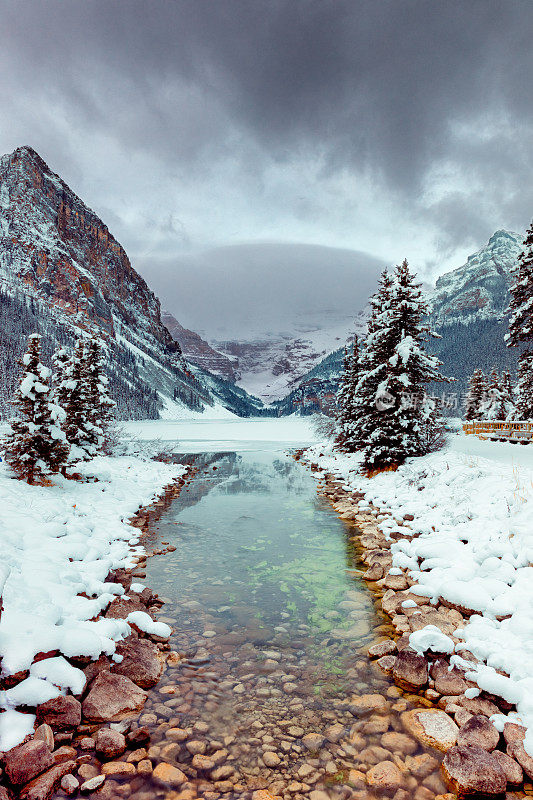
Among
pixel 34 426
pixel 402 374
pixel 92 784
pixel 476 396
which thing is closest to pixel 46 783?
pixel 92 784

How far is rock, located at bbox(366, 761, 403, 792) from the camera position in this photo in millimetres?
3939

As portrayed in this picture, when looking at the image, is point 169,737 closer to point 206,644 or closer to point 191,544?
point 206,644

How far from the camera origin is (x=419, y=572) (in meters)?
8.45

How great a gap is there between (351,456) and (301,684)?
23.9 meters

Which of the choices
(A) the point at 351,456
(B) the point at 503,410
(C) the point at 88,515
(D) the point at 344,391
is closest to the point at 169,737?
(C) the point at 88,515

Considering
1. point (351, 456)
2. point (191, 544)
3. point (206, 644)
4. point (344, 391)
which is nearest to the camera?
point (206, 644)

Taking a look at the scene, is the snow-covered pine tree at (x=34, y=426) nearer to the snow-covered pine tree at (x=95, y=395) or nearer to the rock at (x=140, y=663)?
the snow-covered pine tree at (x=95, y=395)

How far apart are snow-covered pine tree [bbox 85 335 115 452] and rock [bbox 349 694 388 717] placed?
17.8 m

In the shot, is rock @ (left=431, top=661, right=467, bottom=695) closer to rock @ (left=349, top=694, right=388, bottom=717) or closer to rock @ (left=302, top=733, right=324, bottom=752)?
rock @ (left=349, top=694, right=388, bottom=717)

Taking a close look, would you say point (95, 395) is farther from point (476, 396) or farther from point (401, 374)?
point (476, 396)

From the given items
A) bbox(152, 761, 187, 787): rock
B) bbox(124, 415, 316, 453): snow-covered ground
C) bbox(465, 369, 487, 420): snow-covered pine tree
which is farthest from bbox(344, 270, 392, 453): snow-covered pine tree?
bbox(465, 369, 487, 420): snow-covered pine tree

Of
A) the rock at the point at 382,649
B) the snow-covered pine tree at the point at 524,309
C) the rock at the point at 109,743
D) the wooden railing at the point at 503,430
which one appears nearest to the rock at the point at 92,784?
the rock at the point at 109,743

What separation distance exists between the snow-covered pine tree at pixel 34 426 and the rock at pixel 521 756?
1373cm

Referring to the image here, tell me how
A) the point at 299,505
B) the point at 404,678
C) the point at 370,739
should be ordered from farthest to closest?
1. the point at 299,505
2. the point at 404,678
3. the point at 370,739
